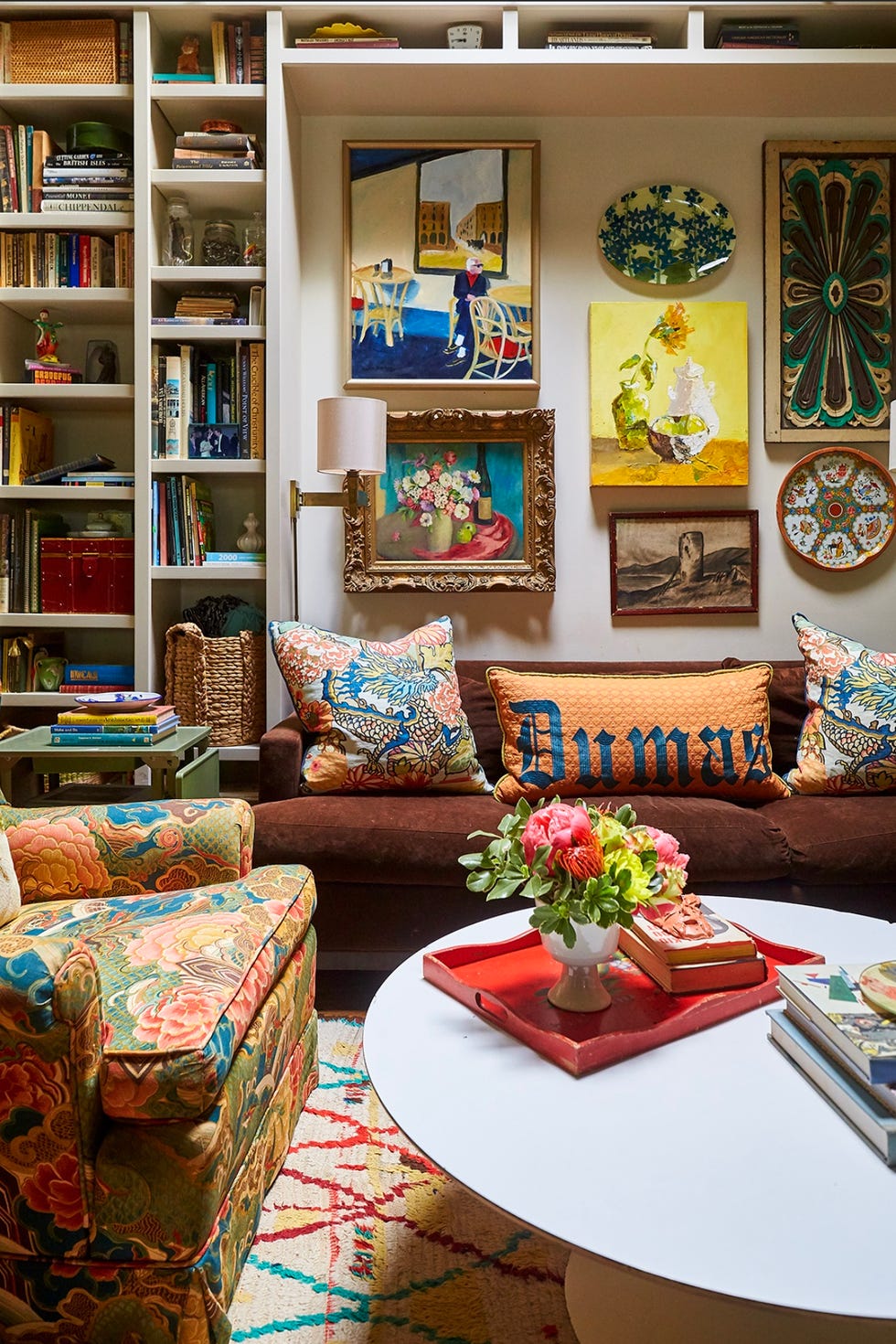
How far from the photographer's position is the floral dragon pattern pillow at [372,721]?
2473 millimetres

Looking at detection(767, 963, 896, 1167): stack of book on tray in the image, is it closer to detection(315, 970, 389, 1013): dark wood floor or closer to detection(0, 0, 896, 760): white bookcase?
detection(315, 970, 389, 1013): dark wood floor

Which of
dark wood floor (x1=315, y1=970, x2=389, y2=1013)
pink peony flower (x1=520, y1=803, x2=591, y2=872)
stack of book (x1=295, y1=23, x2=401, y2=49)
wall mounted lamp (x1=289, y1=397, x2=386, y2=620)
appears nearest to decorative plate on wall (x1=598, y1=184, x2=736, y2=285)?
stack of book (x1=295, y1=23, x2=401, y2=49)

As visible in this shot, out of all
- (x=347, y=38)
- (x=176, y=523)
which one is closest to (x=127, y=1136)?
(x=176, y=523)

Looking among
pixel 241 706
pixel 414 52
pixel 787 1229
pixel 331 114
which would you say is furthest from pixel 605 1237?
pixel 331 114

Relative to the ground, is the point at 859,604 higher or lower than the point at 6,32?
lower

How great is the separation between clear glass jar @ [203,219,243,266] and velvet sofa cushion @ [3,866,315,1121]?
6.88ft

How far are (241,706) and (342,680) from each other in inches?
23.7

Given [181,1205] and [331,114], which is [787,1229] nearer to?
[181,1205]

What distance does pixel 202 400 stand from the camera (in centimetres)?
300

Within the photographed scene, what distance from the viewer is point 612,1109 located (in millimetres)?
1073

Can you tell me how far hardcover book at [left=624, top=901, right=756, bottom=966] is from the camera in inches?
51.8

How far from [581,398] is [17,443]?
71.4 inches

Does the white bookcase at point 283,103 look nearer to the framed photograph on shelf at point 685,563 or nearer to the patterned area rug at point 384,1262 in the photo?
the framed photograph on shelf at point 685,563

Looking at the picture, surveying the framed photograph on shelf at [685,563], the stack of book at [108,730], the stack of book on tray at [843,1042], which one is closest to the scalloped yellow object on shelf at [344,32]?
the framed photograph on shelf at [685,563]
